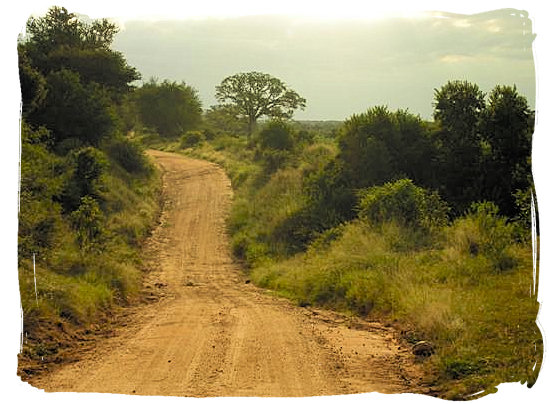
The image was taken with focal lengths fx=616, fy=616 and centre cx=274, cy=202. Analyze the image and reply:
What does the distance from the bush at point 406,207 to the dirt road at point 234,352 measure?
250 centimetres

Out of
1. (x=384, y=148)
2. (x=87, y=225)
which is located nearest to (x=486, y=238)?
(x=384, y=148)

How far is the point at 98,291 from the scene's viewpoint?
8.59 metres

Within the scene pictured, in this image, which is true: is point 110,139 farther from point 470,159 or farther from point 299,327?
point 299,327

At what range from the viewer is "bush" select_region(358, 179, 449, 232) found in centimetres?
1042

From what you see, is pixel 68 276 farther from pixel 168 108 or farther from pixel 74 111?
pixel 168 108

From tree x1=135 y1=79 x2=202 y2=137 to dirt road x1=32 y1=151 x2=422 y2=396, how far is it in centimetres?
2875

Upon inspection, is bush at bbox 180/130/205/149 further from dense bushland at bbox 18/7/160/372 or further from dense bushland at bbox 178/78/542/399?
dense bushland at bbox 178/78/542/399

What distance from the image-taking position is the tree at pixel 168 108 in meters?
39.0

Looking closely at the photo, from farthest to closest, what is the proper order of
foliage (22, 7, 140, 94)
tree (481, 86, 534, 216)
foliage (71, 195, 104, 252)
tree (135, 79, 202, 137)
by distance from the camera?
tree (135, 79, 202, 137) → foliage (22, 7, 140, 94) → foliage (71, 195, 104, 252) → tree (481, 86, 534, 216)

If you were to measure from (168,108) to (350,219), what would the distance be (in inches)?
1169

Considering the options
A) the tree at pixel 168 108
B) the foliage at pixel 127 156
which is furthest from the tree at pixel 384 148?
the tree at pixel 168 108

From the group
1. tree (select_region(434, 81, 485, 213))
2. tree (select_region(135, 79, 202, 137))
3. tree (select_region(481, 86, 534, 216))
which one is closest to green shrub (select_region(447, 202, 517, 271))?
tree (select_region(481, 86, 534, 216))

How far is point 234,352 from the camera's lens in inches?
217

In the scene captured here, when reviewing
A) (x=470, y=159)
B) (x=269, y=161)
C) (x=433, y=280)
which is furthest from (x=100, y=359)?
(x=269, y=161)
